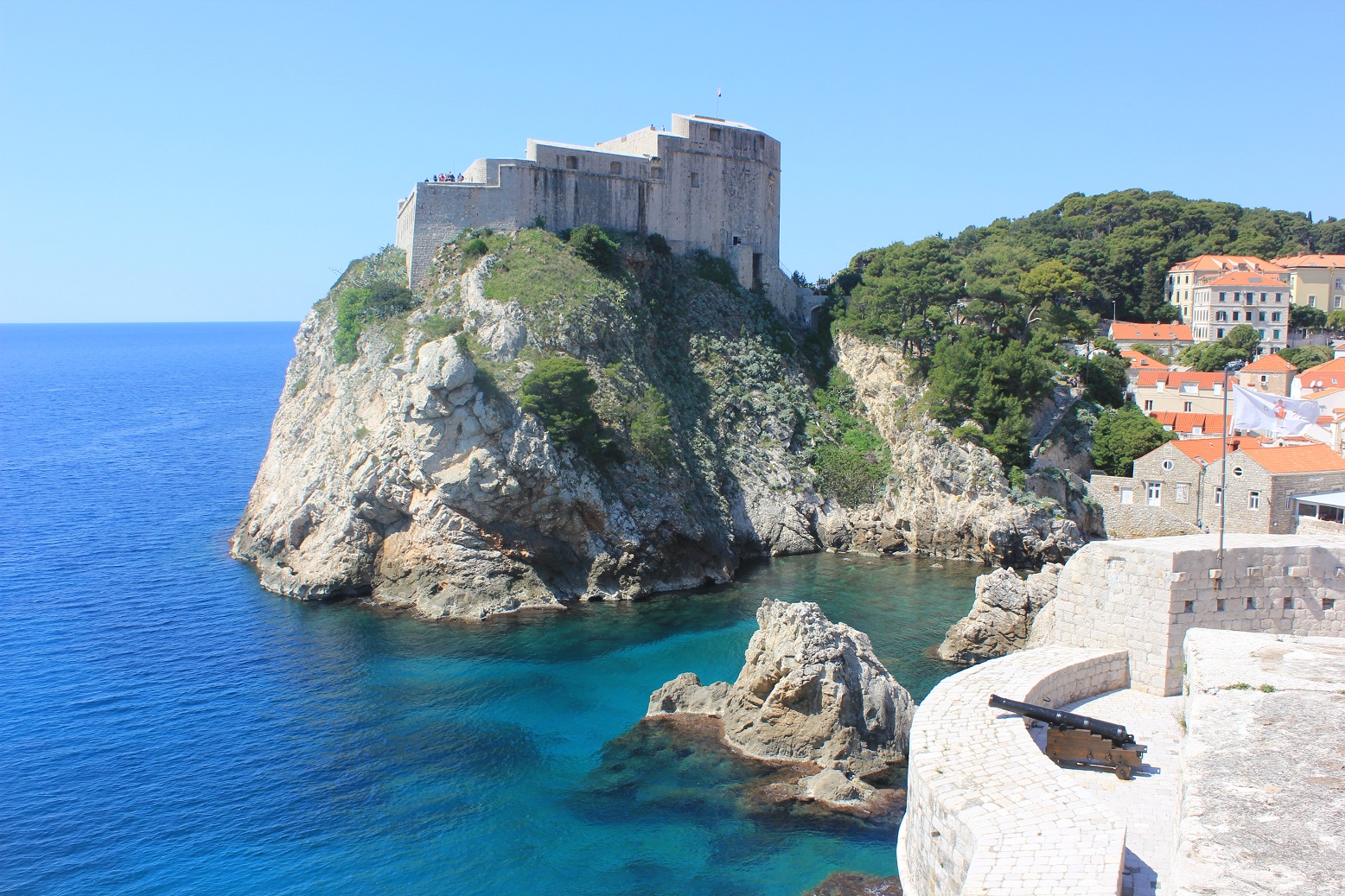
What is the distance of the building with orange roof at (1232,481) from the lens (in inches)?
1372

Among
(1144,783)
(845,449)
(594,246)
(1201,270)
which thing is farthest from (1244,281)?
(1144,783)

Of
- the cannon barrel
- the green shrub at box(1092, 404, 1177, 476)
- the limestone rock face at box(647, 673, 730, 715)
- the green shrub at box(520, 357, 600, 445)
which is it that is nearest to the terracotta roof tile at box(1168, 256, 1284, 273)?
the green shrub at box(1092, 404, 1177, 476)

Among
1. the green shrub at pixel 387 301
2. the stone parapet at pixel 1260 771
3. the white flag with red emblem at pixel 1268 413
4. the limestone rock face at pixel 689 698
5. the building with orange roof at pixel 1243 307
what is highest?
the building with orange roof at pixel 1243 307

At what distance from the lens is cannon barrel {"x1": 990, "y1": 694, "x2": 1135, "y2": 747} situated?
13617 mm

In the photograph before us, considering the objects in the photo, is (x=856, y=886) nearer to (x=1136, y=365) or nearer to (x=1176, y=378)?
(x=1176, y=378)

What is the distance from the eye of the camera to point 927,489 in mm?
47031

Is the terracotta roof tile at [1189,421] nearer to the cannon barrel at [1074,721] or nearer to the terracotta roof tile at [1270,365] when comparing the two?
the terracotta roof tile at [1270,365]

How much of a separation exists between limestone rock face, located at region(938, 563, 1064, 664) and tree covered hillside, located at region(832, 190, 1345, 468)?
1479 cm

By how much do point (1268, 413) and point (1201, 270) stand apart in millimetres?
52367

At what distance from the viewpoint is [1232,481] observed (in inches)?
1439

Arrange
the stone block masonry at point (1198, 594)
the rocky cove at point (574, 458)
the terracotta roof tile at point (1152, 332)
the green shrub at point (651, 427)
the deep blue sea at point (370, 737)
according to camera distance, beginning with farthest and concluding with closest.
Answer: the terracotta roof tile at point (1152, 332) → the green shrub at point (651, 427) → the rocky cove at point (574, 458) → the deep blue sea at point (370, 737) → the stone block masonry at point (1198, 594)

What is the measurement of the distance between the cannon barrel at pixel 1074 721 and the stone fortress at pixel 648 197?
38.5 m

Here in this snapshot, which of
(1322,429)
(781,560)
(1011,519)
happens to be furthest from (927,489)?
(1322,429)

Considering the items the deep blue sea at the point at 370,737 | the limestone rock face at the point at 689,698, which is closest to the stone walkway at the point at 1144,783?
the deep blue sea at the point at 370,737
